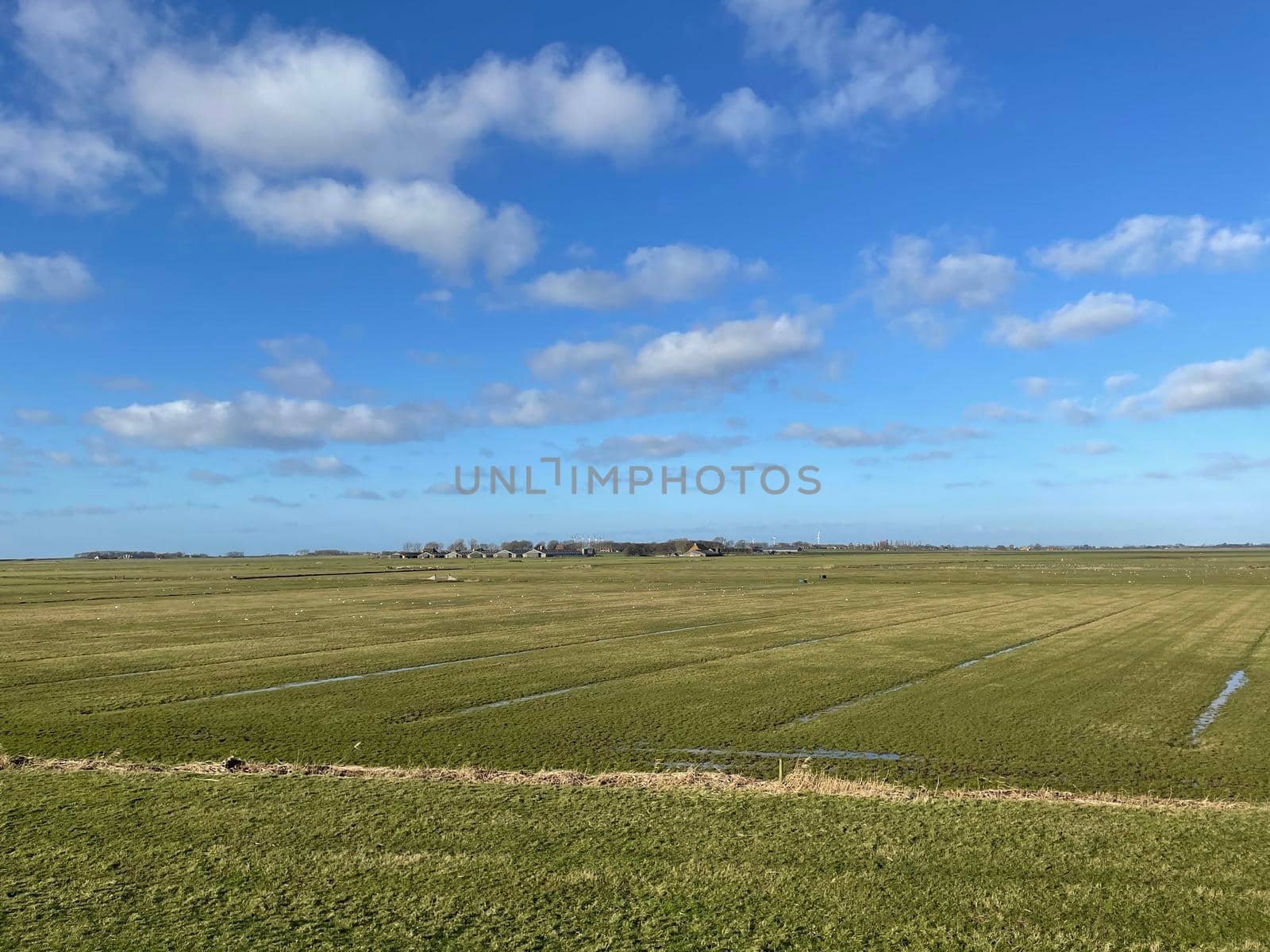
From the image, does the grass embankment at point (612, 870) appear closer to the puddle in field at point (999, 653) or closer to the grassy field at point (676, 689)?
the grassy field at point (676, 689)

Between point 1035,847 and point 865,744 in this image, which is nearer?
point 1035,847

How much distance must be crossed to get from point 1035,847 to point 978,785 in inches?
179

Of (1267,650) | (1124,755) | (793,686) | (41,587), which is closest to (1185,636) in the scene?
(1267,650)

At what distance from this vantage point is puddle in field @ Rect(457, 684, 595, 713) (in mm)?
20047

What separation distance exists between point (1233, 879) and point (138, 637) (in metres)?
39.1

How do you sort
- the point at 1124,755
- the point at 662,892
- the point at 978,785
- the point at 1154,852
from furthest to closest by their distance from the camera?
the point at 1124,755, the point at 978,785, the point at 1154,852, the point at 662,892

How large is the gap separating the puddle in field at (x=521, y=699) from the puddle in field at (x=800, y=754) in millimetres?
5961

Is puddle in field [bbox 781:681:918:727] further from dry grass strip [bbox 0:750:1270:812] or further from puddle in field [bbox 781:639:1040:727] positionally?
dry grass strip [bbox 0:750:1270:812]

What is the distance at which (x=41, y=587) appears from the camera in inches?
3226

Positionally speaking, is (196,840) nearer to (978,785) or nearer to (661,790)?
(661,790)

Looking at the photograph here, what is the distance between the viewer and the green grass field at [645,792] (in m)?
7.38

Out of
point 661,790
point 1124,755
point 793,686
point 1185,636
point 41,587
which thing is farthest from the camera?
point 41,587

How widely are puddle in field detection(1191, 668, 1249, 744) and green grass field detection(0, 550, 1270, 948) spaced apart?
0.20 metres

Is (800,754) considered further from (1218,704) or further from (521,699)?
(1218,704)
